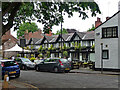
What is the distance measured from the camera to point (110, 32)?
858 inches

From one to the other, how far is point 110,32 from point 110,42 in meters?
1.19

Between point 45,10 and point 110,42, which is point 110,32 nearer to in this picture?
point 110,42

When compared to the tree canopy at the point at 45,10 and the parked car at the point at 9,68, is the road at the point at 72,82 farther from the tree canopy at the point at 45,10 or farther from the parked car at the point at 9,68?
the tree canopy at the point at 45,10

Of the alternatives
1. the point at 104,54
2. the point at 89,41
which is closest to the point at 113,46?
the point at 104,54

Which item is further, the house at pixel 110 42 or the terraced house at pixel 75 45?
the terraced house at pixel 75 45

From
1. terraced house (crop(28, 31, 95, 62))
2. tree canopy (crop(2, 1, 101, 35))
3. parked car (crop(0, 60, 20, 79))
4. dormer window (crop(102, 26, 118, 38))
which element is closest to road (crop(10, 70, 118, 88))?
parked car (crop(0, 60, 20, 79))

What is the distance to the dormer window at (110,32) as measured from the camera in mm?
21353

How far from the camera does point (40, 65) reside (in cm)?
2216

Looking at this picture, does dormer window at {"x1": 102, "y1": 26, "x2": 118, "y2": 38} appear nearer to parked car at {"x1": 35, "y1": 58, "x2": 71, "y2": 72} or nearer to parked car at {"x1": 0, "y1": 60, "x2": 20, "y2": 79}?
parked car at {"x1": 35, "y1": 58, "x2": 71, "y2": 72}

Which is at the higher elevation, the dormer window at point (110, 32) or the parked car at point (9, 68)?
the dormer window at point (110, 32)

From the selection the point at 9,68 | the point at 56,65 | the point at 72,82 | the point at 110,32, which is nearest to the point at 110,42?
the point at 110,32

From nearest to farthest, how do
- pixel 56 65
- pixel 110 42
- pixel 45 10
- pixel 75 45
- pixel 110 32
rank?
pixel 45 10, pixel 56 65, pixel 110 42, pixel 110 32, pixel 75 45

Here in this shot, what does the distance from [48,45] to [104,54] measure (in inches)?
1084

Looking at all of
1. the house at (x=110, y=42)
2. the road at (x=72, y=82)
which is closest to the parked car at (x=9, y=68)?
the road at (x=72, y=82)
